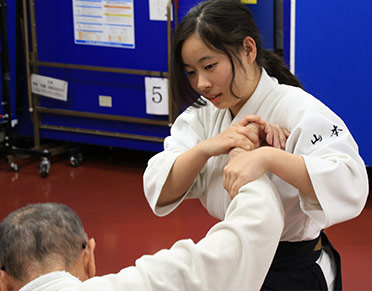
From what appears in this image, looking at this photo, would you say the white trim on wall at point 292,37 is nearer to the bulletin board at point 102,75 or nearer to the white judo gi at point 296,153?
the bulletin board at point 102,75

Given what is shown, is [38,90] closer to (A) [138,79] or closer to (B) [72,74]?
(B) [72,74]

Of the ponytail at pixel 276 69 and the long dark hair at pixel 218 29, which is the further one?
the ponytail at pixel 276 69

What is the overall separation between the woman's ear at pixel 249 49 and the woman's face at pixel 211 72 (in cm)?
1

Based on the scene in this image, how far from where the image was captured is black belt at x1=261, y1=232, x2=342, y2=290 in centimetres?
177

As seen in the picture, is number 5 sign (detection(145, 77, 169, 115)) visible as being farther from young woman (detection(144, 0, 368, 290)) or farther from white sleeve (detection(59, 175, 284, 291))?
white sleeve (detection(59, 175, 284, 291))

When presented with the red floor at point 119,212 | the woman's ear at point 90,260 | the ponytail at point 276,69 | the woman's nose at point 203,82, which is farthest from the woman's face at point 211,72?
the red floor at point 119,212

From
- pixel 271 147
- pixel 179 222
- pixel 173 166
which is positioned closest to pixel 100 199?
pixel 179 222

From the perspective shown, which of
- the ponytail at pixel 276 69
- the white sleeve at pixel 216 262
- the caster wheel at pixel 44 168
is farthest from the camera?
the caster wheel at pixel 44 168

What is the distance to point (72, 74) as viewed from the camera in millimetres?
5188

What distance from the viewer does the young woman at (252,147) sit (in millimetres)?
1539

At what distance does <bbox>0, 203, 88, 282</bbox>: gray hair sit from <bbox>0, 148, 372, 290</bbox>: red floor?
7.10 ft

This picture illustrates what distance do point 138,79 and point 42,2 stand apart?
106cm

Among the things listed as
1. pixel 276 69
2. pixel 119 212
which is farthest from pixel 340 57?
pixel 276 69

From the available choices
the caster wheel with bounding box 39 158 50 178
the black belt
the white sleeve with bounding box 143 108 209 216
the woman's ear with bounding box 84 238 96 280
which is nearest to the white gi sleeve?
the black belt
